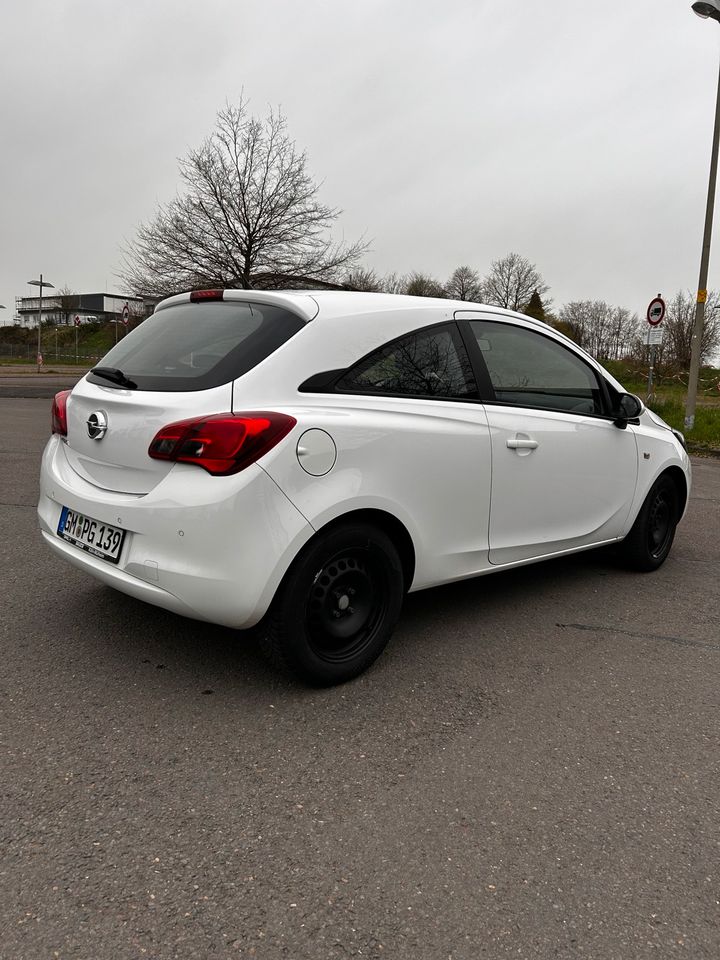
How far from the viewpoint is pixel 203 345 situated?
9.76 ft

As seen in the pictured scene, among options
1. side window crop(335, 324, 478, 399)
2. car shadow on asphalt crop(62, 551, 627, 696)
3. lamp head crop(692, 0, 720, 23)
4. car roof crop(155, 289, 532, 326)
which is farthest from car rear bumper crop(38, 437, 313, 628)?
lamp head crop(692, 0, 720, 23)

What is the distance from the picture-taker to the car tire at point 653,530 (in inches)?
185

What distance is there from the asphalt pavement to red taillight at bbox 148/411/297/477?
0.94m

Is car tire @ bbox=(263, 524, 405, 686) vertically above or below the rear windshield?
below

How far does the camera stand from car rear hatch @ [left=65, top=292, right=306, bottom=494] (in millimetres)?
2746

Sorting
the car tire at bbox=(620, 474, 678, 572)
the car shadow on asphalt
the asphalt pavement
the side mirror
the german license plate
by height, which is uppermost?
the side mirror

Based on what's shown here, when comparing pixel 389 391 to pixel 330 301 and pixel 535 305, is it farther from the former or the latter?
pixel 535 305

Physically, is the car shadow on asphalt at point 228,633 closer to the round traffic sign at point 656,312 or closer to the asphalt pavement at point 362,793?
the asphalt pavement at point 362,793

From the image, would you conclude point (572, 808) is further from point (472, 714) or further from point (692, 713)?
point (692, 713)

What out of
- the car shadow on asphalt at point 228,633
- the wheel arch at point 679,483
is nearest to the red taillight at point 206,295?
the car shadow on asphalt at point 228,633

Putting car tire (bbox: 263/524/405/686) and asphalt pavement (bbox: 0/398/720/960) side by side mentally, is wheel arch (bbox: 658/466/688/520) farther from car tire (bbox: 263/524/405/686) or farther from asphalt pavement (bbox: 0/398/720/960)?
car tire (bbox: 263/524/405/686)

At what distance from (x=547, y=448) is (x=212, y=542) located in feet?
6.36

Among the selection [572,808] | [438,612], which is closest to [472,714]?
[572,808]

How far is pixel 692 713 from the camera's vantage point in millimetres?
2889
